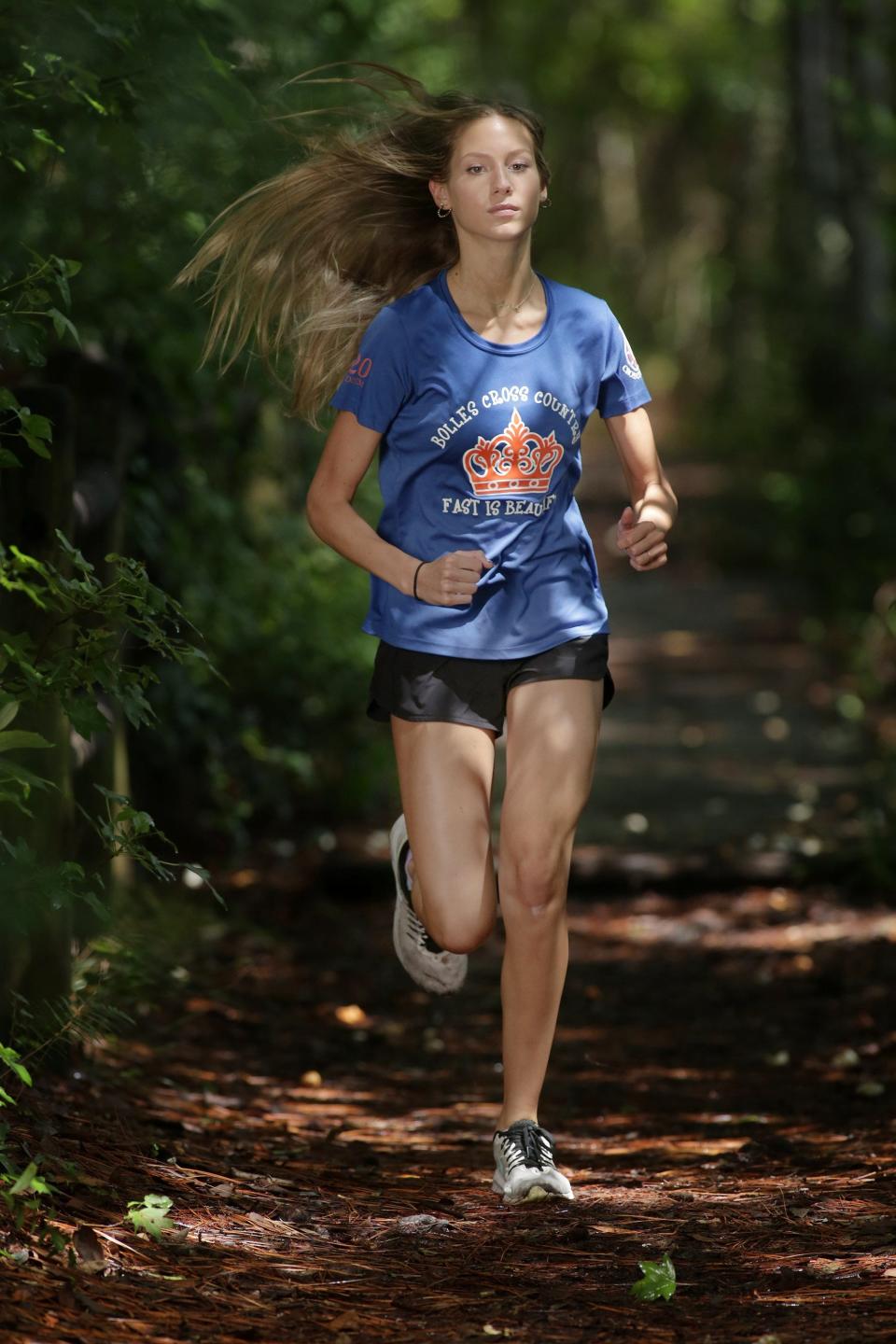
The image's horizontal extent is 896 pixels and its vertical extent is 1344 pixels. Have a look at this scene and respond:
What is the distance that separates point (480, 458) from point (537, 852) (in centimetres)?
81

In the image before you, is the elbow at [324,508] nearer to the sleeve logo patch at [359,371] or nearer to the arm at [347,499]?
the arm at [347,499]

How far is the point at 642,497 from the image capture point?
13.1 feet

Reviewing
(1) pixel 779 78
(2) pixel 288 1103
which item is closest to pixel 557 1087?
(2) pixel 288 1103

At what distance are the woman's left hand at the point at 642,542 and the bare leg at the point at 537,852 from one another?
0.28 metres

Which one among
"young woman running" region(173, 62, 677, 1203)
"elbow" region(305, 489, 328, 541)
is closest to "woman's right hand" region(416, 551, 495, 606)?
"young woman running" region(173, 62, 677, 1203)

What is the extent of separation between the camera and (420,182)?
13.5 feet

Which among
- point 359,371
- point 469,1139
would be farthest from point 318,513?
point 469,1139

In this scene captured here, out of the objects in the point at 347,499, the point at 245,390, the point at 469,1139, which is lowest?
the point at 469,1139

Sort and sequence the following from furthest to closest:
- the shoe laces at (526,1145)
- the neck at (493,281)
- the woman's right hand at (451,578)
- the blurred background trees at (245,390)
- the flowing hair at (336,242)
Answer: the flowing hair at (336,242), the blurred background trees at (245,390), the neck at (493,281), the shoe laces at (526,1145), the woman's right hand at (451,578)

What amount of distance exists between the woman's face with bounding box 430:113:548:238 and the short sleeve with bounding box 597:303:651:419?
0.97 feet

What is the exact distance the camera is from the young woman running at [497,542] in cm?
382

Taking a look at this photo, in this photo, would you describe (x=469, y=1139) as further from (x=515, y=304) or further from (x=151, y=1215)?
(x=515, y=304)

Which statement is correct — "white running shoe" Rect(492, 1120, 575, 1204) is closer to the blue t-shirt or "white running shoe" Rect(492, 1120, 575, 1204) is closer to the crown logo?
the blue t-shirt

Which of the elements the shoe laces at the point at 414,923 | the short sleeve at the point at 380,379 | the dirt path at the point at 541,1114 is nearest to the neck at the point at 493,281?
the short sleeve at the point at 380,379
